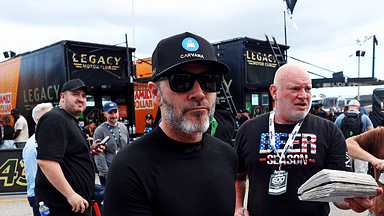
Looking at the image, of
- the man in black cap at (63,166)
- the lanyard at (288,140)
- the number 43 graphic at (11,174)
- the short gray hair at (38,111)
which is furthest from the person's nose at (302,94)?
the number 43 graphic at (11,174)

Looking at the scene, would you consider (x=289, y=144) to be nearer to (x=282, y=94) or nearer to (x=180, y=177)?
(x=282, y=94)

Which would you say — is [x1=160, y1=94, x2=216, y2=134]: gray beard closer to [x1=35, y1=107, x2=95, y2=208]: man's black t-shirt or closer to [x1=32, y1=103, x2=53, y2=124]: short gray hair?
[x1=35, y1=107, x2=95, y2=208]: man's black t-shirt

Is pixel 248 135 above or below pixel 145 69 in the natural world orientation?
below

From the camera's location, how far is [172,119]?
1330 mm

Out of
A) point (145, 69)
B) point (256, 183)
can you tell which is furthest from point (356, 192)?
point (145, 69)

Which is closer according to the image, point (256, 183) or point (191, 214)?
point (191, 214)

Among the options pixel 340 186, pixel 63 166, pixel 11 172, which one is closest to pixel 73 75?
pixel 11 172

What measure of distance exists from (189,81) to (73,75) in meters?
8.14

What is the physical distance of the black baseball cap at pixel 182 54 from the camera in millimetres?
1307

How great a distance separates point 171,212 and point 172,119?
16.3 inches

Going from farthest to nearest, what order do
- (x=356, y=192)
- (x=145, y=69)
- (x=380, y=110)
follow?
1. (x=380, y=110)
2. (x=145, y=69)
3. (x=356, y=192)

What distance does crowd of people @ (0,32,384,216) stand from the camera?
4.07 feet

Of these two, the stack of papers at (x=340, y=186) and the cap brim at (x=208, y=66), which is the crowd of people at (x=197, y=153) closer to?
the cap brim at (x=208, y=66)

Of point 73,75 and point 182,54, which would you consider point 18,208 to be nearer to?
point 73,75
